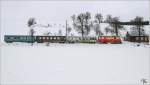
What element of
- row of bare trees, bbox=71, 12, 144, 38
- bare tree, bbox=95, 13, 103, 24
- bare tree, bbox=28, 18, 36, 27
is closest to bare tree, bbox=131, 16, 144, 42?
row of bare trees, bbox=71, 12, 144, 38

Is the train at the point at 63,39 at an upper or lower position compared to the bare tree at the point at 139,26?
lower

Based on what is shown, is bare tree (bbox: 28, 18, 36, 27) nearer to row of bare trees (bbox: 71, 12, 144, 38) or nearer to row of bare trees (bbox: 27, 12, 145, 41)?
row of bare trees (bbox: 27, 12, 145, 41)

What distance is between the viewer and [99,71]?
9.29 feet

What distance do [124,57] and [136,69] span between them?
24 centimetres

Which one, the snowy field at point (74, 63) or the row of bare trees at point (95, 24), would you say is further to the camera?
the row of bare trees at point (95, 24)

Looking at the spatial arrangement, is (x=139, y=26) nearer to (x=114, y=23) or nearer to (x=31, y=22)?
(x=114, y=23)

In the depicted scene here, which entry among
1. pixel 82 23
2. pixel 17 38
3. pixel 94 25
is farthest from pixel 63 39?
pixel 17 38

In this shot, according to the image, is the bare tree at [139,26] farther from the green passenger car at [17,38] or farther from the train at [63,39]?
the green passenger car at [17,38]

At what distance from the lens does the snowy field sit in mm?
2707

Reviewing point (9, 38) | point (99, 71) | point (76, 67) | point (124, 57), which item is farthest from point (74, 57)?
point (9, 38)

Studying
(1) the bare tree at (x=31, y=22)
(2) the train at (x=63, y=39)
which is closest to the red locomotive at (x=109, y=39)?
(2) the train at (x=63, y=39)

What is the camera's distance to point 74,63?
2.96 metres

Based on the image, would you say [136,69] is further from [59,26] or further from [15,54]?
[15,54]

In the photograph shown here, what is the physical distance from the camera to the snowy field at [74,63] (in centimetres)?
271
